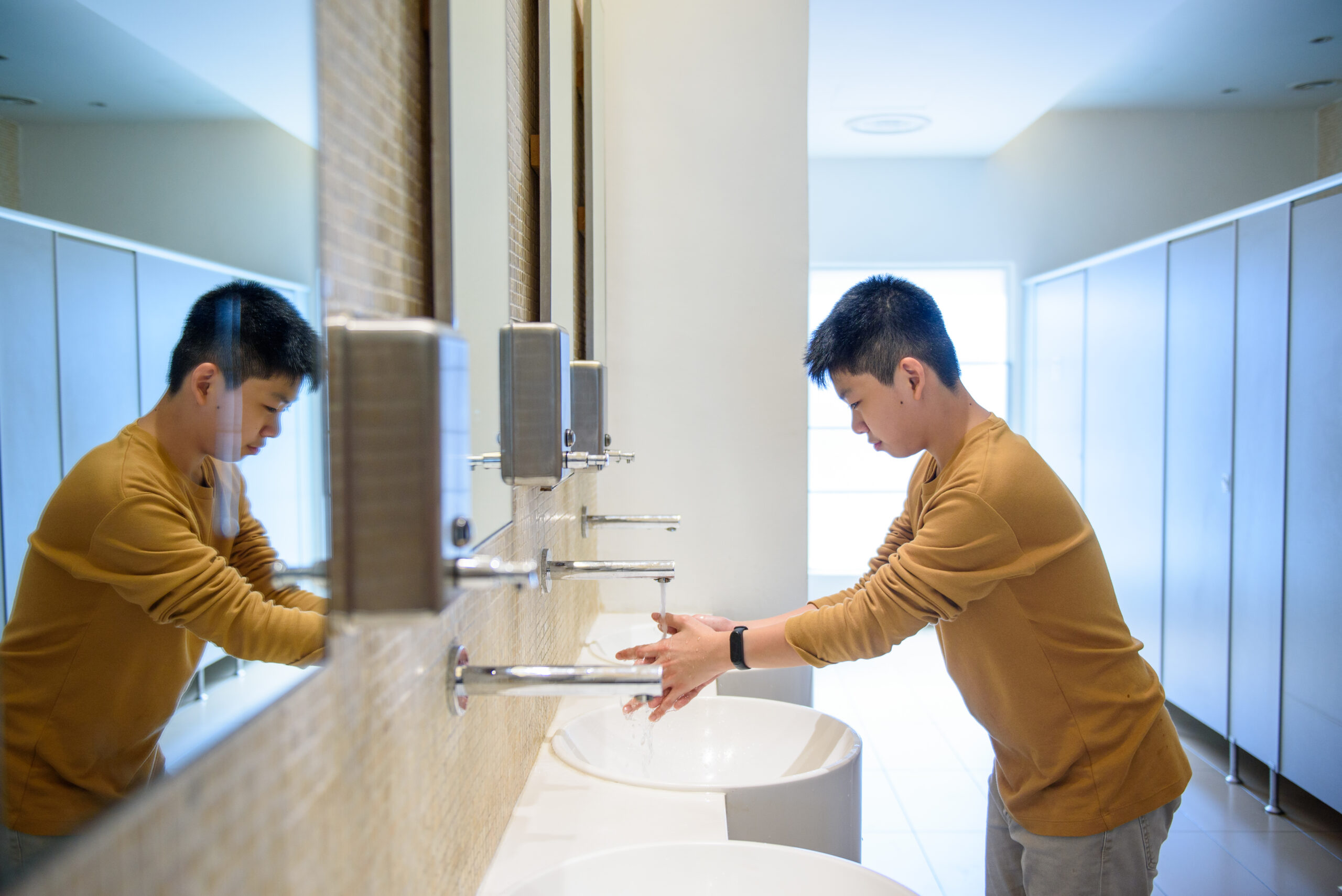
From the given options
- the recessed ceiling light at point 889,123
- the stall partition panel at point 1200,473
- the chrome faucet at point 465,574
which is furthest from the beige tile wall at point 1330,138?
the chrome faucet at point 465,574

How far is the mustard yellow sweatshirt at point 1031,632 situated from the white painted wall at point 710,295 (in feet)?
3.35

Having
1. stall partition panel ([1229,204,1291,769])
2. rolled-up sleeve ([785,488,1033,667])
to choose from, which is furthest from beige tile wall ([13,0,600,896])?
stall partition panel ([1229,204,1291,769])

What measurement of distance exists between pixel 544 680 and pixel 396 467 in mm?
395

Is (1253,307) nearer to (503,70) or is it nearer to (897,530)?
(897,530)

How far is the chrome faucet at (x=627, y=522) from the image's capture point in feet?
5.60

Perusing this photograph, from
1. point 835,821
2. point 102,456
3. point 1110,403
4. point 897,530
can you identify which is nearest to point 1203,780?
point 1110,403

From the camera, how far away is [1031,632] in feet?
4.25

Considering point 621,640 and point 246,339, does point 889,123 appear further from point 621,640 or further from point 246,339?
point 246,339

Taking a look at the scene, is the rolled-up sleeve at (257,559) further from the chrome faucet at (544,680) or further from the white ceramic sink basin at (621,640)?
the white ceramic sink basin at (621,640)

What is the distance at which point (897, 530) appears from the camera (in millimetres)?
1681

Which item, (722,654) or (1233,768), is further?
(1233,768)

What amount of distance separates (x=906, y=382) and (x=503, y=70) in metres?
0.76

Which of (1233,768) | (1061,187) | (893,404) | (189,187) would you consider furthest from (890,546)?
(1061,187)

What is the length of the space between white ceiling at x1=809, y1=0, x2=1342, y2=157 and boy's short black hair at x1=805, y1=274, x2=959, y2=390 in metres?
2.38
